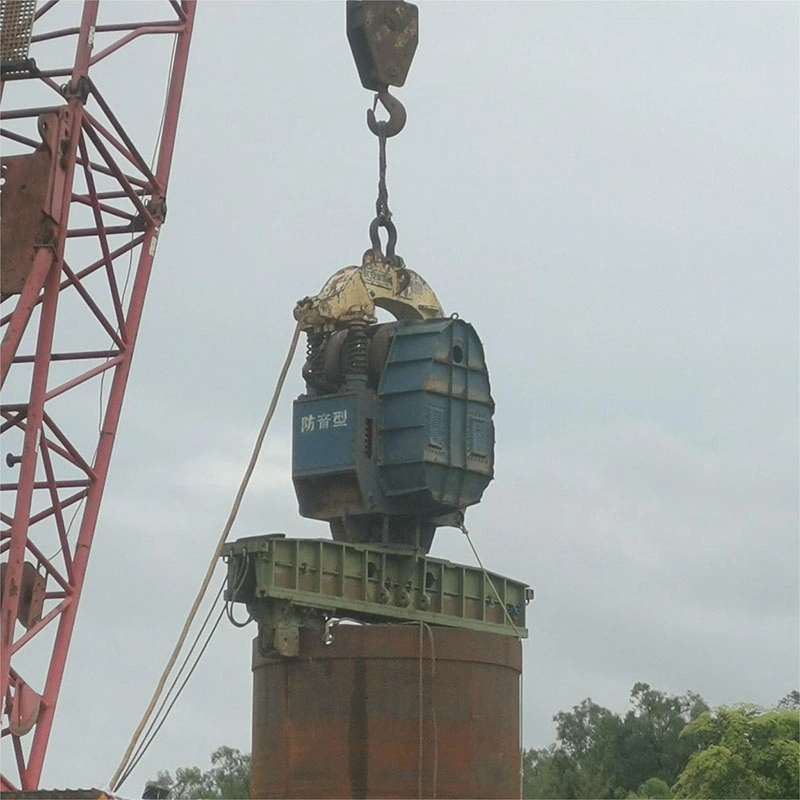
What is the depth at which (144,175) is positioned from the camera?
26203 mm

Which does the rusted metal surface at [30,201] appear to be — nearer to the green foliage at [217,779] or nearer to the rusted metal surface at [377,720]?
the rusted metal surface at [377,720]

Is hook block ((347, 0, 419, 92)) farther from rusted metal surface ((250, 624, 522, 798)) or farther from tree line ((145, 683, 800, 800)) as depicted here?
tree line ((145, 683, 800, 800))

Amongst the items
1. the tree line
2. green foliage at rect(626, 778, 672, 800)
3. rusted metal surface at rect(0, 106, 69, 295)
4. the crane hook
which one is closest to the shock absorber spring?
the crane hook

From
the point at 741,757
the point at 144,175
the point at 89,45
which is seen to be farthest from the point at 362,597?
the point at 741,757

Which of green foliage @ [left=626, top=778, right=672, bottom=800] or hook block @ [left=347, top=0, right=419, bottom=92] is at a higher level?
hook block @ [left=347, top=0, right=419, bottom=92]

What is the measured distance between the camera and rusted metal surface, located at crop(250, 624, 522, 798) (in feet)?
87.8

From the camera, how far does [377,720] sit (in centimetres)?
2692

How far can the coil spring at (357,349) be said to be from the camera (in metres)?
28.9

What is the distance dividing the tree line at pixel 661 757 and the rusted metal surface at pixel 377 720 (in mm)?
28749

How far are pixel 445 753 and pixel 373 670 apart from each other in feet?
5.52

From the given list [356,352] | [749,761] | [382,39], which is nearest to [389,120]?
[382,39]

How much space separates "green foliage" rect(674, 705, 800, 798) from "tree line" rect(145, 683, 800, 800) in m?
0.03

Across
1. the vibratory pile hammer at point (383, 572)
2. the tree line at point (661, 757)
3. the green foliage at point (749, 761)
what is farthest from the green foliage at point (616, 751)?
the vibratory pile hammer at point (383, 572)

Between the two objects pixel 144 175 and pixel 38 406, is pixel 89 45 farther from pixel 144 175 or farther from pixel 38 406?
pixel 38 406
